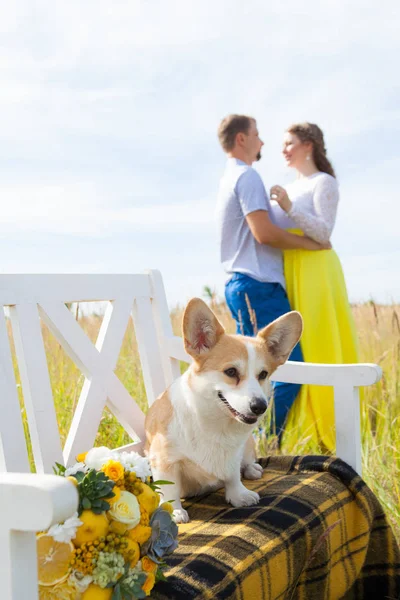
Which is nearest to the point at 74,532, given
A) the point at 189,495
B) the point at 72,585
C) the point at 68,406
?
the point at 72,585

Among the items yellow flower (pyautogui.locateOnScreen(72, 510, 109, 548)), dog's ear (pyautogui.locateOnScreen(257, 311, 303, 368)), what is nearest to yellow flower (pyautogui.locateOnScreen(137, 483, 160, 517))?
yellow flower (pyautogui.locateOnScreen(72, 510, 109, 548))

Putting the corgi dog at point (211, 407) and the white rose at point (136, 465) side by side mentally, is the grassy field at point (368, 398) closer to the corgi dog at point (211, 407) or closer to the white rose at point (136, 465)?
the corgi dog at point (211, 407)

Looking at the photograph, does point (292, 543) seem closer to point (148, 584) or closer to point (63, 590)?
point (148, 584)

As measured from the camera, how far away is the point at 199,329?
5.76 feet

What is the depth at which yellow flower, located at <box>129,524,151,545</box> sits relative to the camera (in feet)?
4.07

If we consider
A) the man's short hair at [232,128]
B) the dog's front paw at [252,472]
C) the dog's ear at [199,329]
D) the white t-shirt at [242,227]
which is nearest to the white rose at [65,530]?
the dog's ear at [199,329]

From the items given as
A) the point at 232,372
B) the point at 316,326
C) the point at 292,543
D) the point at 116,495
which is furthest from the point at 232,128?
the point at 116,495

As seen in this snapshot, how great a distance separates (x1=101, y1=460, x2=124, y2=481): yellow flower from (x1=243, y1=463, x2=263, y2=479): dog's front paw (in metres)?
0.86

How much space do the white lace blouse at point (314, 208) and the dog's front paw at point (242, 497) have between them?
201 cm

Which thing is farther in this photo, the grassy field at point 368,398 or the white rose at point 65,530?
the grassy field at point 368,398

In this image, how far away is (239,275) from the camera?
3.59 meters

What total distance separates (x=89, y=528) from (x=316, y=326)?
2664mm

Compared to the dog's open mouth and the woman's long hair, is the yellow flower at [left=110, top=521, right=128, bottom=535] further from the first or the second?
the woman's long hair

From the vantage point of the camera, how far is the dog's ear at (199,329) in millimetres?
1715
